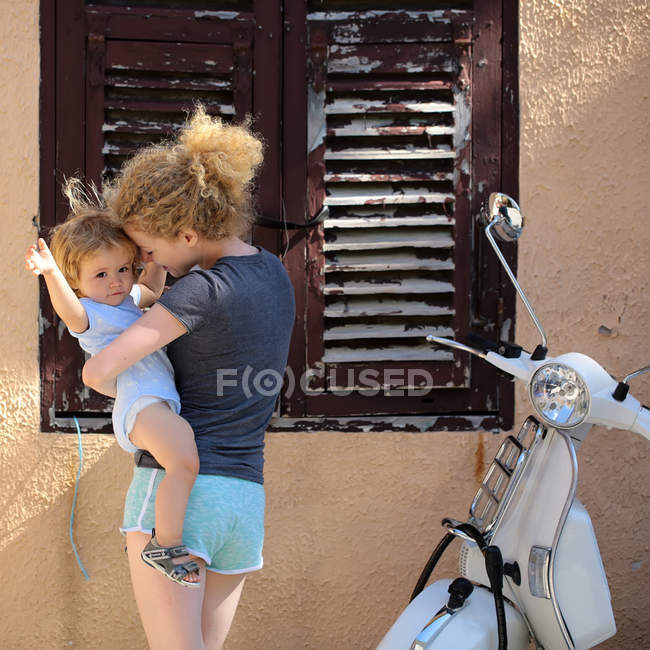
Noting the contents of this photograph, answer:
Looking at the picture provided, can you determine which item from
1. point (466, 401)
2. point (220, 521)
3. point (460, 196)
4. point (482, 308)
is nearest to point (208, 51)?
point (460, 196)

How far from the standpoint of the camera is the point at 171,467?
176 centimetres

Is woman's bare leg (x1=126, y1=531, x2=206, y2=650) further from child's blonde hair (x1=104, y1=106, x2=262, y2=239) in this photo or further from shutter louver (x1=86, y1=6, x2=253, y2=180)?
shutter louver (x1=86, y1=6, x2=253, y2=180)

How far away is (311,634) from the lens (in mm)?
2969

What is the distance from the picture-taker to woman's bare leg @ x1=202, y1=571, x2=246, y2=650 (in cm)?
194

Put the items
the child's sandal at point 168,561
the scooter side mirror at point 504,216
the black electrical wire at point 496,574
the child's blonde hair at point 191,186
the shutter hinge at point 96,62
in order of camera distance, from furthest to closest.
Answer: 1. the shutter hinge at point 96,62
2. the scooter side mirror at point 504,216
3. the black electrical wire at point 496,574
4. the child's blonde hair at point 191,186
5. the child's sandal at point 168,561

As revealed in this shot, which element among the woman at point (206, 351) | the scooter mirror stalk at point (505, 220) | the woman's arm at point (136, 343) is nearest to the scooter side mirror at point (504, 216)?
the scooter mirror stalk at point (505, 220)

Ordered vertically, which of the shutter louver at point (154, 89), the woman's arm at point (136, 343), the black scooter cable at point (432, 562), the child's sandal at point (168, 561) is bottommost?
the black scooter cable at point (432, 562)

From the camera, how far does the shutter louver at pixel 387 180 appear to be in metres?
2.88

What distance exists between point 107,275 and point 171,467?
507 mm

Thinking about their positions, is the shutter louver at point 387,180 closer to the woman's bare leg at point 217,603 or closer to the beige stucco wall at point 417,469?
the beige stucco wall at point 417,469

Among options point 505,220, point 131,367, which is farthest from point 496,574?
point 131,367

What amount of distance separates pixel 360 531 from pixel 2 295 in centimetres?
151

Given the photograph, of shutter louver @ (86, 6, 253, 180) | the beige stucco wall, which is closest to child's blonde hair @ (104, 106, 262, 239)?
shutter louver @ (86, 6, 253, 180)

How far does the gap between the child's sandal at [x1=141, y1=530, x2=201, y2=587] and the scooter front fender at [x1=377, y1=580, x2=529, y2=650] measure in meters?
0.57
